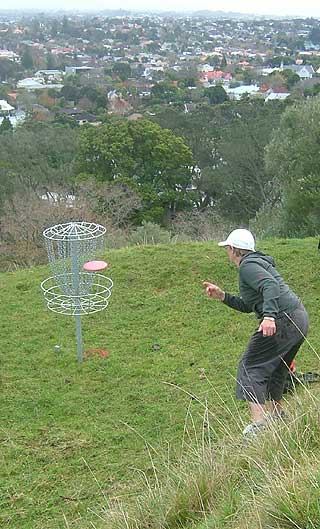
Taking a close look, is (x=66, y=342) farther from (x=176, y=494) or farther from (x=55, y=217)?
(x=55, y=217)

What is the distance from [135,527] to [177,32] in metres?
173

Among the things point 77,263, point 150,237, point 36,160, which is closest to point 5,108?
point 36,160

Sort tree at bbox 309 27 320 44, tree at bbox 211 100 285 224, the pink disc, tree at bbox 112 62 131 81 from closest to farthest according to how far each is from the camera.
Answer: the pink disc < tree at bbox 211 100 285 224 < tree at bbox 112 62 131 81 < tree at bbox 309 27 320 44

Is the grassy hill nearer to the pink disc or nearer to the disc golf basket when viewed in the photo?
the disc golf basket

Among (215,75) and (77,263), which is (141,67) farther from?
(77,263)

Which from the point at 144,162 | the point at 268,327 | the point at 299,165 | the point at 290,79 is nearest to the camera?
the point at 268,327

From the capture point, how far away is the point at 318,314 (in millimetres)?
8148

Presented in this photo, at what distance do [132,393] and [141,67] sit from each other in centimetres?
9385

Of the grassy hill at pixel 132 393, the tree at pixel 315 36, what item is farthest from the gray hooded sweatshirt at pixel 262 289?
the tree at pixel 315 36

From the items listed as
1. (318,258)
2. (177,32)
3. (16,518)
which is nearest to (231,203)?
(318,258)

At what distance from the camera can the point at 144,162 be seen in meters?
29.9

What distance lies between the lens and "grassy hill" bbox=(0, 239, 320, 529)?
436cm

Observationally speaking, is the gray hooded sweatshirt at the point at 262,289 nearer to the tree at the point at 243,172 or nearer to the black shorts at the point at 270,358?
the black shorts at the point at 270,358

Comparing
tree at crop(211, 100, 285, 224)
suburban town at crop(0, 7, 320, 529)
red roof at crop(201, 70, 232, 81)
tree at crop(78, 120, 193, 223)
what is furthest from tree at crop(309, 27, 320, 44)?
suburban town at crop(0, 7, 320, 529)
